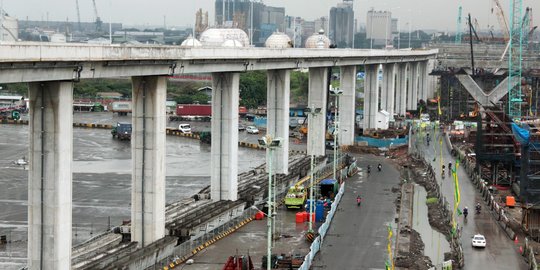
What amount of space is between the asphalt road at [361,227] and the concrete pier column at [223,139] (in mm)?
7173

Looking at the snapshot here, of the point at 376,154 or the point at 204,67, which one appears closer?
the point at 204,67

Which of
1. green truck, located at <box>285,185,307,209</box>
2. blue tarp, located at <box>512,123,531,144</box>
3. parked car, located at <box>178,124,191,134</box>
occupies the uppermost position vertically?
blue tarp, located at <box>512,123,531,144</box>

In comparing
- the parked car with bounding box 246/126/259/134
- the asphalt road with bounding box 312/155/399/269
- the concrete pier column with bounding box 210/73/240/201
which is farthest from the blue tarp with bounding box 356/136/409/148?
the concrete pier column with bounding box 210/73/240/201

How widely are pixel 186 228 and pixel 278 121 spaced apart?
26.8 metres

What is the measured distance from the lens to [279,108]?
245 feet

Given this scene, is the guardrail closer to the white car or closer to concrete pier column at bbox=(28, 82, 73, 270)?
the white car

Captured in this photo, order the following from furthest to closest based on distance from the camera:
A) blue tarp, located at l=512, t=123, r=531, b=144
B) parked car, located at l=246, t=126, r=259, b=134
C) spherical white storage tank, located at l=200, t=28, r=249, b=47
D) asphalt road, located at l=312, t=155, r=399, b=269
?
parked car, located at l=246, t=126, r=259, b=134 < spherical white storage tank, located at l=200, t=28, r=249, b=47 < blue tarp, located at l=512, t=123, r=531, b=144 < asphalt road, located at l=312, t=155, r=399, b=269

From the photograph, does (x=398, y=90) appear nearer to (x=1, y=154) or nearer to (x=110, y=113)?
(x=110, y=113)

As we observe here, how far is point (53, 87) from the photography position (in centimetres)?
3722

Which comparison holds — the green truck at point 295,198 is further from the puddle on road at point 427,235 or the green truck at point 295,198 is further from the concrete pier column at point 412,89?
the concrete pier column at point 412,89

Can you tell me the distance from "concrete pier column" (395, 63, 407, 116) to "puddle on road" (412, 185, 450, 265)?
6913cm

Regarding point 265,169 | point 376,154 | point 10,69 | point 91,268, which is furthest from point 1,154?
point 10,69

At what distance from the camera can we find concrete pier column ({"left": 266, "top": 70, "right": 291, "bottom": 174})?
73.7m

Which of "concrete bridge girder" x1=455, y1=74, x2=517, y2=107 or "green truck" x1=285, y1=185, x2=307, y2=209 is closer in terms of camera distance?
"green truck" x1=285, y1=185, x2=307, y2=209
